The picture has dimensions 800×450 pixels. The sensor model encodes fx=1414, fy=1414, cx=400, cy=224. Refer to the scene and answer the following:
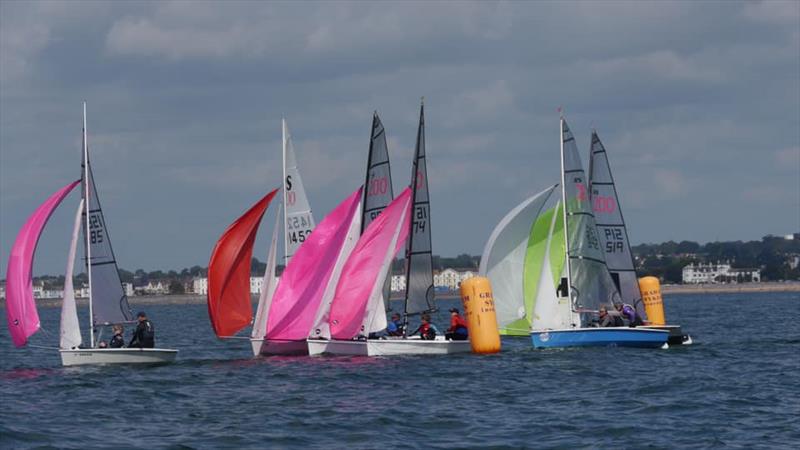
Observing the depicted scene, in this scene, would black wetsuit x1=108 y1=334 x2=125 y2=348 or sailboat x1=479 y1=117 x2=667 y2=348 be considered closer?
black wetsuit x1=108 y1=334 x2=125 y2=348

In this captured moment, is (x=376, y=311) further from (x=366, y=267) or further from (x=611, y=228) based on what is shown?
(x=611, y=228)

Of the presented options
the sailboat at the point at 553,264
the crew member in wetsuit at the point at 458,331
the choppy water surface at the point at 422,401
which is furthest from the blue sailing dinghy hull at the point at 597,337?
the crew member in wetsuit at the point at 458,331

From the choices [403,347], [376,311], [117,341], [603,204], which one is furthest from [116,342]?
→ [603,204]

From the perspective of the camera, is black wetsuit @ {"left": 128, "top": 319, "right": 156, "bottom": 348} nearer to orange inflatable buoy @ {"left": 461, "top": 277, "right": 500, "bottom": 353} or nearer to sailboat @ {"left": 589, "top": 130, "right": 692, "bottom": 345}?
orange inflatable buoy @ {"left": 461, "top": 277, "right": 500, "bottom": 353}

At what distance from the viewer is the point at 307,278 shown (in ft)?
111

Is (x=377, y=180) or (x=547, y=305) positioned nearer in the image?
(x=377, y=180)

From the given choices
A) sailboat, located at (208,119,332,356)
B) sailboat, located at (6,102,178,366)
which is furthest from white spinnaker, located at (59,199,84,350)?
sailboat, located at (208,119,332,356)

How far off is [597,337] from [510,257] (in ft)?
14.1

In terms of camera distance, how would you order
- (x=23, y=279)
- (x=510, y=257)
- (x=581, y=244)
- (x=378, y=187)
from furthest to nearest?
1. (x=510, y=257)
2. (x=581, y=244)
3. (x=378, y=187)
4. (x=23, y=279)

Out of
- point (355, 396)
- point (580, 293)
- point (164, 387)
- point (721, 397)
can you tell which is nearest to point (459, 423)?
point (355, 396)

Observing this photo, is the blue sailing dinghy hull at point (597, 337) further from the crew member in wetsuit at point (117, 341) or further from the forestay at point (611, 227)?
the crew member in wetsuit at point (117, 341)

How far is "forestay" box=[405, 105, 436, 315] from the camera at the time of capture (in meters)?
33.3

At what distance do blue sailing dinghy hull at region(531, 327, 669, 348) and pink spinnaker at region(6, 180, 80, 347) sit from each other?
11.6m

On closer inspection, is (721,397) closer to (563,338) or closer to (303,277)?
(563,338)
